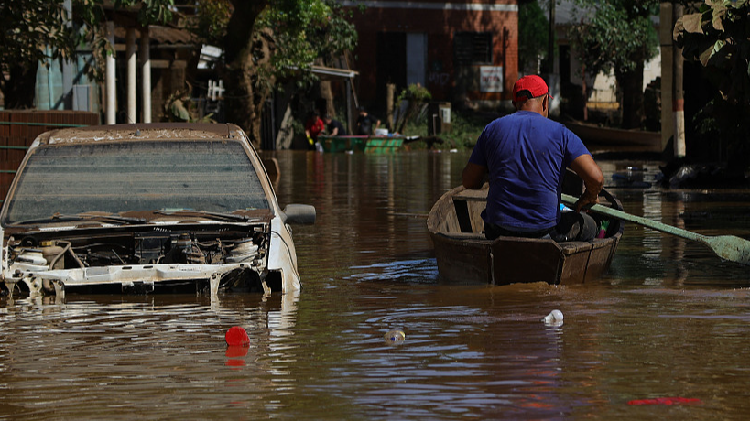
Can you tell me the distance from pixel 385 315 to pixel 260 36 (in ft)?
80.7

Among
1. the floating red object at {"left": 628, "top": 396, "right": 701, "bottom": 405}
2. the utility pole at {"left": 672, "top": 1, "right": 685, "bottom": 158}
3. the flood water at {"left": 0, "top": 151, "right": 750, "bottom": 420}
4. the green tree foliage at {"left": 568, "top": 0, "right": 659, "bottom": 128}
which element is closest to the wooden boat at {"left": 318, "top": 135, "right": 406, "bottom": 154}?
the green tree foliage at {"left": 568, "top": 0, "right": 659, "bottom": 128}

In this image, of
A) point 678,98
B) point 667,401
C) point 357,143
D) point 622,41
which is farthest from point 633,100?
point 667,401

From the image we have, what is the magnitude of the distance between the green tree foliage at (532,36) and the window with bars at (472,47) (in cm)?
Answer: 641

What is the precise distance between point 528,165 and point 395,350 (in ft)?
9.61

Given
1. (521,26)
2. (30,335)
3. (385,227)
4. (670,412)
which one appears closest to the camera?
(670,412)

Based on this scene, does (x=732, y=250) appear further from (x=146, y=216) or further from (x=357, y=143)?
(x=357, y=143)

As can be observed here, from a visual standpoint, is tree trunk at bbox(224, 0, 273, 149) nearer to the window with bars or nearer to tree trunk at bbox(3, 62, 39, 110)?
tree trunk at bbox(3, 62, 39, 110)

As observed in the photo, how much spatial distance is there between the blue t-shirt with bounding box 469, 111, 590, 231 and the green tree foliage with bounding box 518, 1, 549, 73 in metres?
44.5

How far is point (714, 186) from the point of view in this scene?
68.8 feet

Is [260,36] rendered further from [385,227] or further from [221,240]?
[221,240]

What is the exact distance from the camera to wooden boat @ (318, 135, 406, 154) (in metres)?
38.9

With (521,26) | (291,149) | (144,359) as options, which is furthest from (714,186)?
(521,26)

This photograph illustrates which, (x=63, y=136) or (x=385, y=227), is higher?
(x=63, y=136)

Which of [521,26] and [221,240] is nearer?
[221,240]
